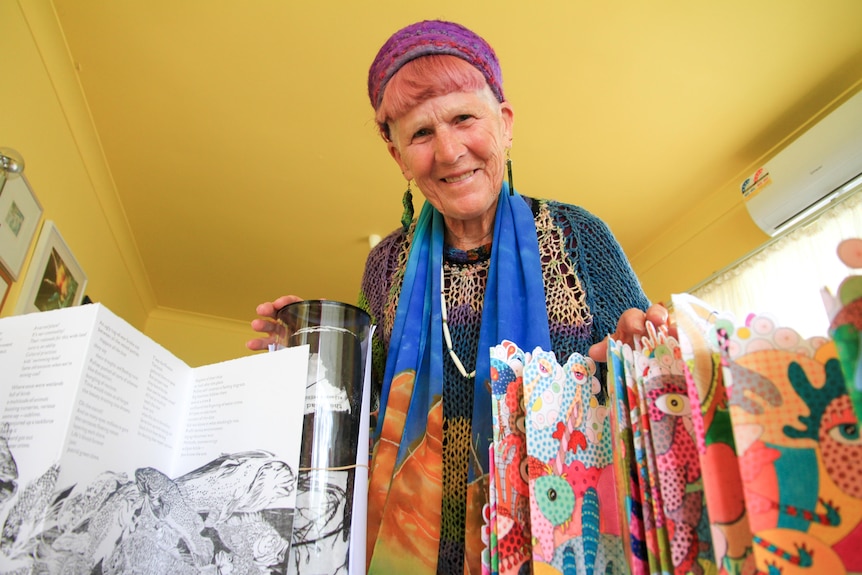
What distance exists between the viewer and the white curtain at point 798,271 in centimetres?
198

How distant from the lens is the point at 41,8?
67.9 inches

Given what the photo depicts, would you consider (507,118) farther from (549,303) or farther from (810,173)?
(810,173)

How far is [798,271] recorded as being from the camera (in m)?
2.10

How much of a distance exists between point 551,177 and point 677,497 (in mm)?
2395

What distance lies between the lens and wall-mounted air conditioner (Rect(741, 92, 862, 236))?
192cm

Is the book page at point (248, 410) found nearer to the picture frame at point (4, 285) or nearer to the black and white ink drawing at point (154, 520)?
the black and white ink drawing at point (154, 520)

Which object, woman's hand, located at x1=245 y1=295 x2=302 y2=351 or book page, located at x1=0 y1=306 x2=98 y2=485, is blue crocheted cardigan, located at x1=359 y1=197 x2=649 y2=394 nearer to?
woman's hand, located at x1=245 y1=295 x2=302 y2=351

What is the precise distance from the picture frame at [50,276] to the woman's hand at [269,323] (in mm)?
1423

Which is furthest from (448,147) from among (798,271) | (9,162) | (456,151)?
(798,271)

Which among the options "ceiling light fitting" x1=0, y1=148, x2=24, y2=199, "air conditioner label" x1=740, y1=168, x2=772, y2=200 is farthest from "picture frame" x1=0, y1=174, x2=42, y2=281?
"air conditioner label" x1=740, y1=168, x2=772, y2=200

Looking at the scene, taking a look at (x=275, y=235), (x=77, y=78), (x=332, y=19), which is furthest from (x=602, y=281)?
(x=275, y=235)

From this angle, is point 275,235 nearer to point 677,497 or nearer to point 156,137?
point 156,137

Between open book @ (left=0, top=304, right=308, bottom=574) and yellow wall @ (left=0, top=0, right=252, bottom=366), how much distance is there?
1.46 m

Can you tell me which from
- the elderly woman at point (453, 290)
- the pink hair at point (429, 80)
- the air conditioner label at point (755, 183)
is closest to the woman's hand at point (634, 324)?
the elderly woman at point (453, 290)
